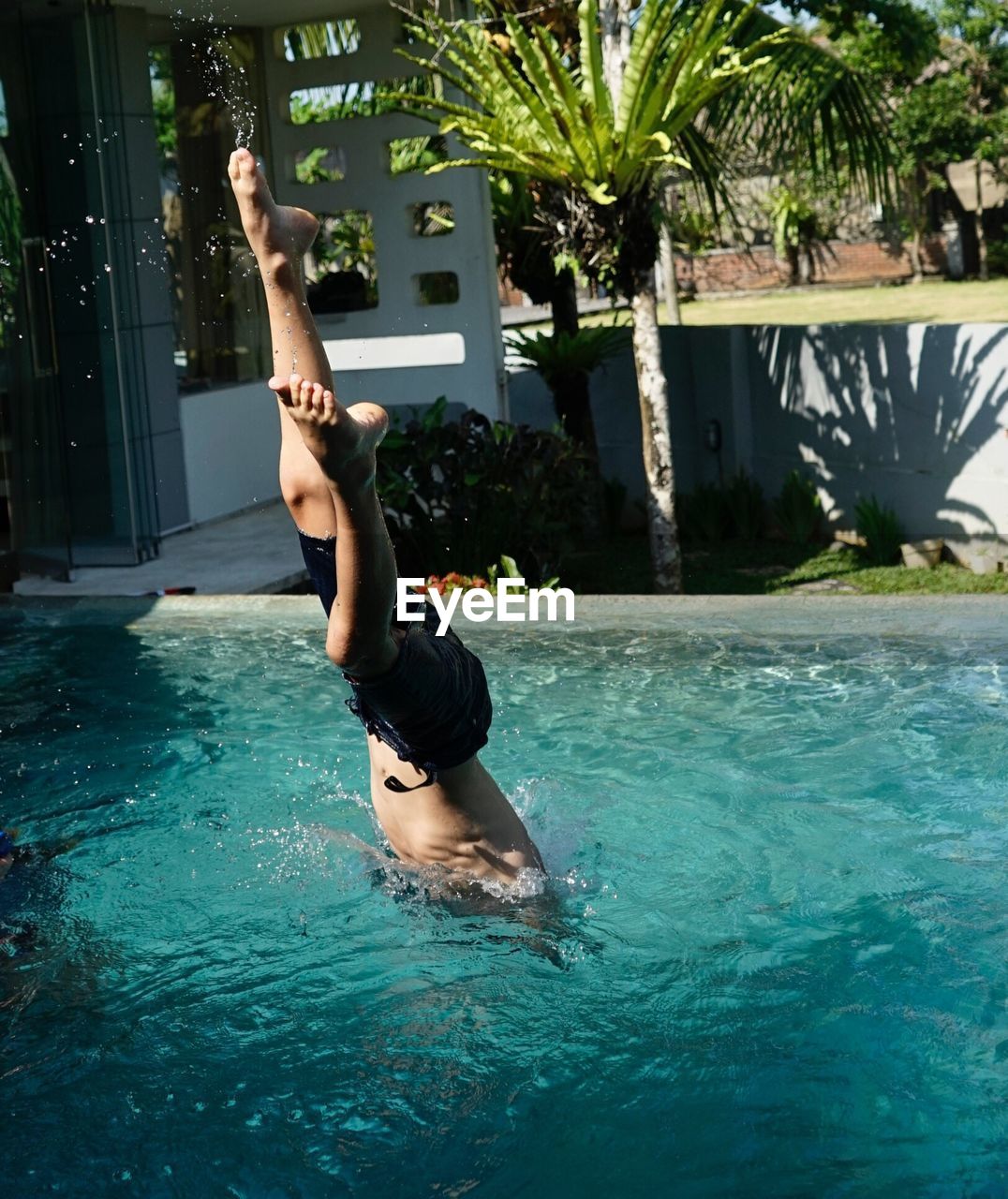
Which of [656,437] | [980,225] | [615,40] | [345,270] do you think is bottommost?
[656,437]

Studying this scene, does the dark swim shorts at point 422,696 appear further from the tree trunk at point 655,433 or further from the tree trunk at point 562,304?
the tree trunk at point 562,304

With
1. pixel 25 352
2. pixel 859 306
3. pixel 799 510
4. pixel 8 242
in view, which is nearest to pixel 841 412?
pixel 799 510

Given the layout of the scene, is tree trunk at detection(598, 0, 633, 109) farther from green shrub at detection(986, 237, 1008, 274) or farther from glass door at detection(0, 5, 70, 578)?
green shrub at detection(986, 237, 1008, 274)

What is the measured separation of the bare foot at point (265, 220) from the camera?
136 inches

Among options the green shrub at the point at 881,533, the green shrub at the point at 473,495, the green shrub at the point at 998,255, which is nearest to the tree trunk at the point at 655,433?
the green shrub at the point at 473,495

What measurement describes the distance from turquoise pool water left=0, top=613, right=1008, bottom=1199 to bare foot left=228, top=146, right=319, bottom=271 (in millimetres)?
1684

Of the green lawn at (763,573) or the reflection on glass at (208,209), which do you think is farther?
the reflection on glass at (208,209)

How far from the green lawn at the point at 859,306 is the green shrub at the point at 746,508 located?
472 inches

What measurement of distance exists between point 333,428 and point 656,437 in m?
6.04

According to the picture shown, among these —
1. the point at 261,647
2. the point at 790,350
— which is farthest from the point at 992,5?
the point at 261,647

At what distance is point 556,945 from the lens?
3869 millimetres

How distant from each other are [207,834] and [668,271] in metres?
22.2

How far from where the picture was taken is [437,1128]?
308cm

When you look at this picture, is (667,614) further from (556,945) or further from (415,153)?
(415,153)
